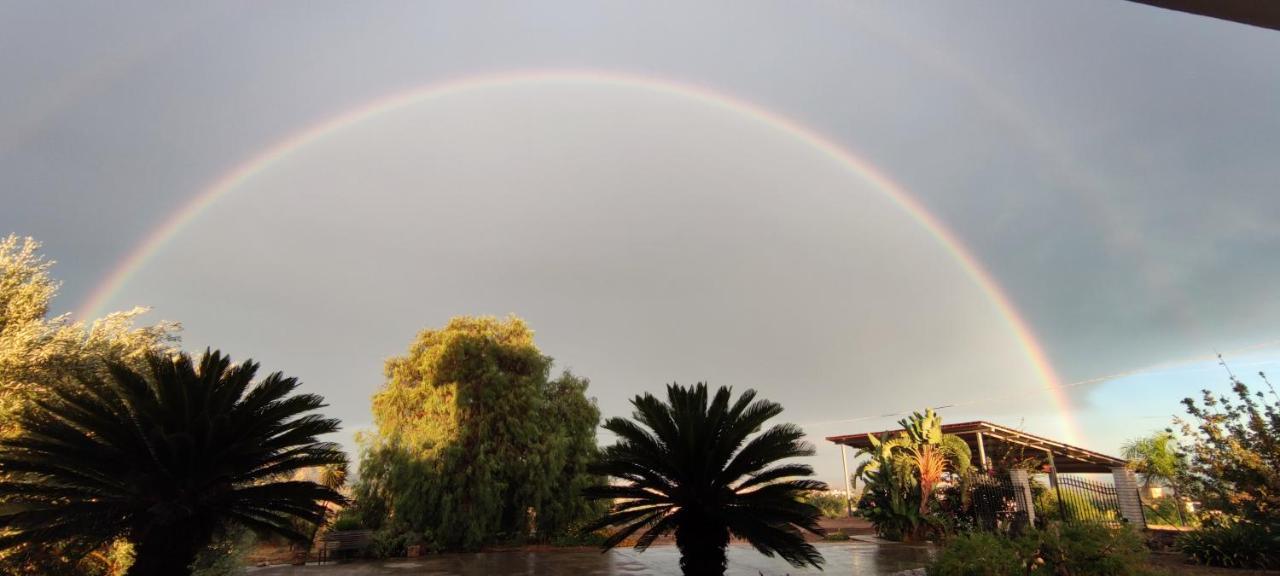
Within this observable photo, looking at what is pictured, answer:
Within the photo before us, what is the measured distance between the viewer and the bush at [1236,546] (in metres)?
11.7

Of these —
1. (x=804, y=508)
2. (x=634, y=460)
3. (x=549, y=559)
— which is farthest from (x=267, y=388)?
(x=549, y=559)

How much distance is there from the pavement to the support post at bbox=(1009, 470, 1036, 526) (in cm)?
376

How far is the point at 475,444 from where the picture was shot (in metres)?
22.1

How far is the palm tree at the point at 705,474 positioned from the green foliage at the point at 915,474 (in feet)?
35.3

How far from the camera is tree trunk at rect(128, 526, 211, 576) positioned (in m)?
8.16

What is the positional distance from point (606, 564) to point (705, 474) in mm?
7578

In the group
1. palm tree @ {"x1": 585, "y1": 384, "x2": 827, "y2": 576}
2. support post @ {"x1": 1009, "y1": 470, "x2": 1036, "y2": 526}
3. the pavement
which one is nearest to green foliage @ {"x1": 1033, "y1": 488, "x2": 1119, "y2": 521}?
support post @ {"x1": 1009, "y1": 470, "x2": 1036, "y2": 526}

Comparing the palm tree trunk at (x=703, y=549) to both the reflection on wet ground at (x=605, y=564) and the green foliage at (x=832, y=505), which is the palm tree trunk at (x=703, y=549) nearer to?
the reflection on wet ground at (x=605, y=564)

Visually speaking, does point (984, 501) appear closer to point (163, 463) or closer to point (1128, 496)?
point (1128, 496)

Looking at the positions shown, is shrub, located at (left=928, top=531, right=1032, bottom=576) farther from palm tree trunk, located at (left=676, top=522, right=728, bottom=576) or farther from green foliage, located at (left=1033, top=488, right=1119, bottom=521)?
green foliage, located at (left=1033, top=488, right=1119, bottom=521)

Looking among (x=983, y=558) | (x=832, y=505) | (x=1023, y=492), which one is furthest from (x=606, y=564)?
(x=832, y=505)

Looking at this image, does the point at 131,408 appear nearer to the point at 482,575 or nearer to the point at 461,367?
the point at 482,575

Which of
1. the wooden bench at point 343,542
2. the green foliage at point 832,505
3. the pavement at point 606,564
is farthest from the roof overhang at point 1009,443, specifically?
the wooden bench at point 343,542

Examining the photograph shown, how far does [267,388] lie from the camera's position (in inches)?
368
